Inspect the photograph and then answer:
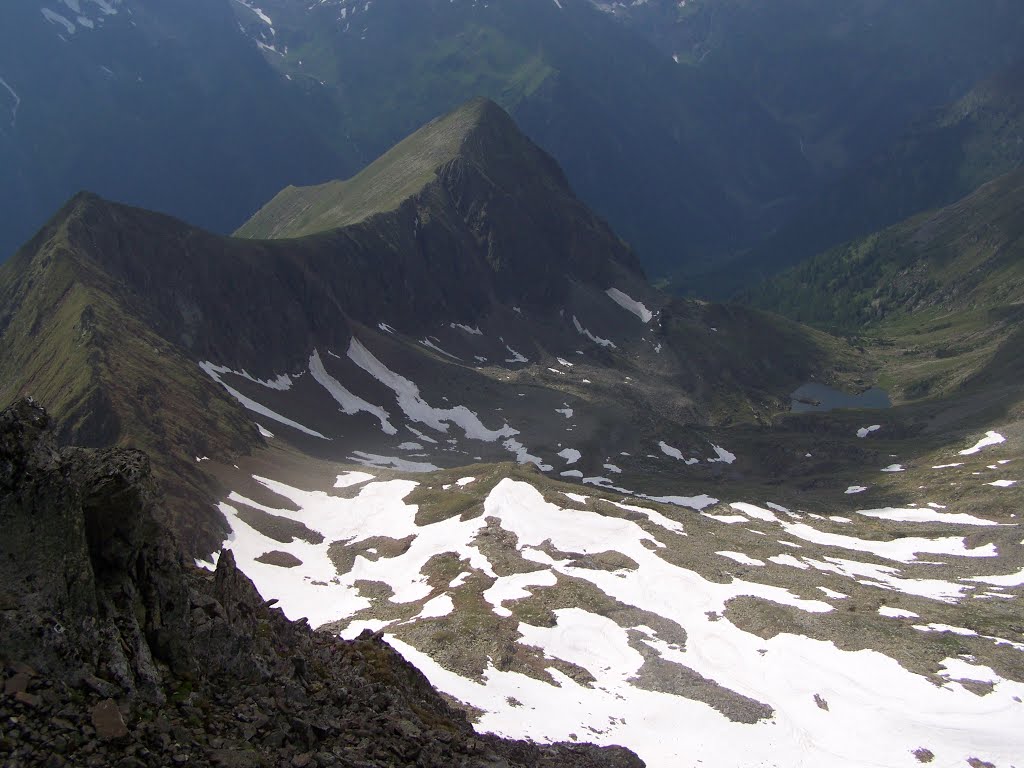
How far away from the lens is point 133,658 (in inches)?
679

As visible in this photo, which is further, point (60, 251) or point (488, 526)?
point (60, 251)

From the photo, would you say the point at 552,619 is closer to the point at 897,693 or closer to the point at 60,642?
the point at 897,693

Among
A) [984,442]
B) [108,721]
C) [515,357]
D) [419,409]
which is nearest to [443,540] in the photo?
[108,721]

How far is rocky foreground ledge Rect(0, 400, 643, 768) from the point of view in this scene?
14578 millimetres

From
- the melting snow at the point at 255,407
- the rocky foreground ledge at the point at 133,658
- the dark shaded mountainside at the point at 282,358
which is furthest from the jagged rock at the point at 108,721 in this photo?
the melting snow at the point at 255,407

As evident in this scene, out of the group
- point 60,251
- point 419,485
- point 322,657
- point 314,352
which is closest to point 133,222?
point 60,251

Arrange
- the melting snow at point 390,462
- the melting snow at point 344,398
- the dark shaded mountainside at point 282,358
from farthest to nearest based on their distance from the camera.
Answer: the melting snow at point 344,398 → the melting snow at point 390,462 → the dark shaded mountainside at point 282,358

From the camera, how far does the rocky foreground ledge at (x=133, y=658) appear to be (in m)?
14.6

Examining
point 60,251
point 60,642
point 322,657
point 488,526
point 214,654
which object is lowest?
point 60,642

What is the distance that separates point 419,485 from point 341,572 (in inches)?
773

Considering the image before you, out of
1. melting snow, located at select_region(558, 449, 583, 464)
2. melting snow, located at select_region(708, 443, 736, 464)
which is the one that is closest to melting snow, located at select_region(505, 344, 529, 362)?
melting snow, located at select_region(708, 443, 736, 464)

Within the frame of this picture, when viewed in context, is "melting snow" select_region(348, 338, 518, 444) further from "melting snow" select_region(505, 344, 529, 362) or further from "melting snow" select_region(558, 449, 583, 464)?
"melting snow" select_region(505, 344, 529, 362)

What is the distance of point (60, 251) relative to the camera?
113 meters

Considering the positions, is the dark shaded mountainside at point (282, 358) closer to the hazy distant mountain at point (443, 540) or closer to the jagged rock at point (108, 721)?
the hazy distant mountain at point (443, 540)
